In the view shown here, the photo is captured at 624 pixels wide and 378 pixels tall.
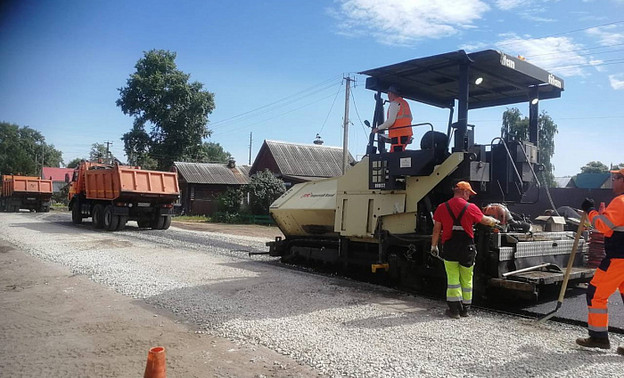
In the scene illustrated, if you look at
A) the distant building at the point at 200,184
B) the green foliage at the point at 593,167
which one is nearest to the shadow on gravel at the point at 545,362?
the distant building at the point at 200,184

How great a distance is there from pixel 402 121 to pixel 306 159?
2717 centimetres

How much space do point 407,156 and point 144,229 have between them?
14.6 meters

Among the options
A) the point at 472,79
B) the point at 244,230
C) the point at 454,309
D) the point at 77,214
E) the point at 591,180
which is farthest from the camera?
the point at 591,180

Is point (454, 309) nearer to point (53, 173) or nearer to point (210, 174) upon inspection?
point (210, 174)

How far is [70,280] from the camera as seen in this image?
802 cm

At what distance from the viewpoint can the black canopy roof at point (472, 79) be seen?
261 inches

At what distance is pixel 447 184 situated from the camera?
7012mm

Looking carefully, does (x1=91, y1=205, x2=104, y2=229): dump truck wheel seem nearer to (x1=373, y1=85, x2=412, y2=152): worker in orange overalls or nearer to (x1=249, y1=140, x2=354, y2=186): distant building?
(x1=249, y1=140, x2=354, y2=186): distant building

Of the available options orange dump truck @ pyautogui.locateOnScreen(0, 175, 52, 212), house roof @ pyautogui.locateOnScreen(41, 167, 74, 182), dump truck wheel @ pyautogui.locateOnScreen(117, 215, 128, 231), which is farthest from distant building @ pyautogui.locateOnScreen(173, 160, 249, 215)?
house roof @ pyautogui.locateOnScreen(41, 167, 74, 182)

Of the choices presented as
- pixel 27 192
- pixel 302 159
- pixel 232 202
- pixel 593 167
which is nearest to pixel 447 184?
pixel 232 202

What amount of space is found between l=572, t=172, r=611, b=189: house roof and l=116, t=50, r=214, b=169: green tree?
29.7 metres

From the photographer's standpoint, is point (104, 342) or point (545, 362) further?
point (104, 342)

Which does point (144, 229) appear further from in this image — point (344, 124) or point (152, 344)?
point (152, 344)

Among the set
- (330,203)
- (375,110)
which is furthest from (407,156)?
(330,203)
